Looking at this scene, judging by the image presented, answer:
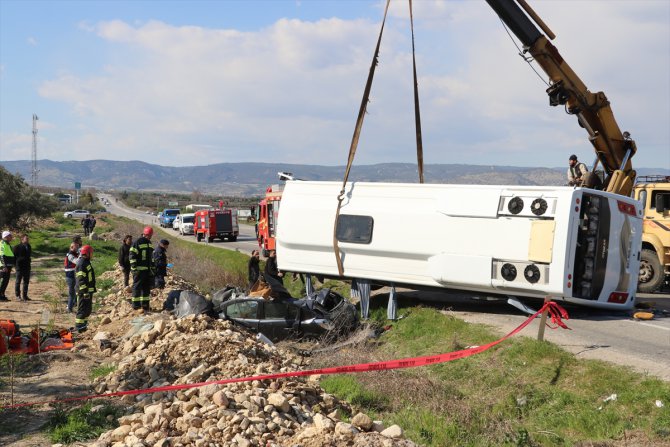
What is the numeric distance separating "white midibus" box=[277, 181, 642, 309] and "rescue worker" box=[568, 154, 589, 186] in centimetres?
194

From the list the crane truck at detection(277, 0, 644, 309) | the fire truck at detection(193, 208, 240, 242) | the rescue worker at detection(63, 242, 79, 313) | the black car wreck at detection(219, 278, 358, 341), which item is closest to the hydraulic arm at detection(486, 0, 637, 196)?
the crane truck at detection(277, 0, 644, 309)

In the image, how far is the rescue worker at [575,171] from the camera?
46.2ft

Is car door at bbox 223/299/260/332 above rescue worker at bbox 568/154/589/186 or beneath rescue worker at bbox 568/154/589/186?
beneath

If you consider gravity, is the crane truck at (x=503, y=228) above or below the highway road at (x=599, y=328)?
above

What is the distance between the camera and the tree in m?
38.4

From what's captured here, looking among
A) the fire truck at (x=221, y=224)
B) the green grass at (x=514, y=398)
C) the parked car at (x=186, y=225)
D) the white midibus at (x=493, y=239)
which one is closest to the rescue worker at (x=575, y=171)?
the white midibus at (x=493, y=239)

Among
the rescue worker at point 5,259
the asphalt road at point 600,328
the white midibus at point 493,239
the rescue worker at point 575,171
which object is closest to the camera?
the asphalt road at point 600,328

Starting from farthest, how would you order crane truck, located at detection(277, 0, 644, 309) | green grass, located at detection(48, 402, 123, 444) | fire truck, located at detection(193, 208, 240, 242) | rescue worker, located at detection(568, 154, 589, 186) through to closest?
fire truck, located at detection(193, 208, 240, 242) < rescue worker, located at detection(568, 154, 589, 186) < crane truck, located at detection(277, 0, 644, 309) < green grass, located at detection(48, 402, 123, 444)

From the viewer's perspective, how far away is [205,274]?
21125 millimetres

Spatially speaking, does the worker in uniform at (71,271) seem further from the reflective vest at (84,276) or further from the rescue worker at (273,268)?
the rescue worker at (273,268)

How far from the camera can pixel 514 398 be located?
28.0 ft

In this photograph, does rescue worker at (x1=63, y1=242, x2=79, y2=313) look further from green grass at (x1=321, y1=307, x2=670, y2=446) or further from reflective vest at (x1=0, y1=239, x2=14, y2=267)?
green grass at (x1=321, y1=307, x2=670, y2=446)

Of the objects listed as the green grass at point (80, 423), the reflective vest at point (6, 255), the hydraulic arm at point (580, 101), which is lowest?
the green grass at point (80, 423)

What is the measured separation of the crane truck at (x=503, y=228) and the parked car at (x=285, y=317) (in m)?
1.27
